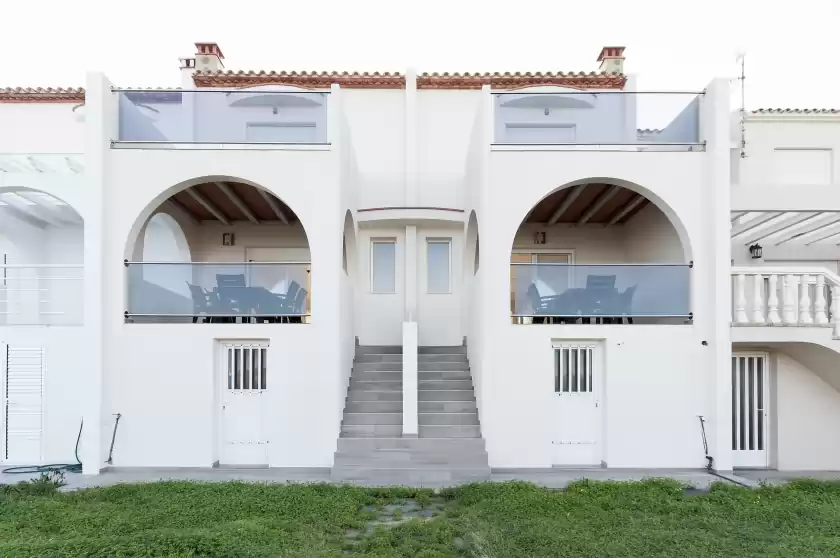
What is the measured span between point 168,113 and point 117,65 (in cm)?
1094

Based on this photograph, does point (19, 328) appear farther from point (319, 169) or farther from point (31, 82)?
point (31, 82)

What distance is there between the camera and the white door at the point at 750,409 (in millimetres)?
10000

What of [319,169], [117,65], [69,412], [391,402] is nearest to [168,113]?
[319,169]

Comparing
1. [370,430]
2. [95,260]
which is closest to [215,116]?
[95,260]

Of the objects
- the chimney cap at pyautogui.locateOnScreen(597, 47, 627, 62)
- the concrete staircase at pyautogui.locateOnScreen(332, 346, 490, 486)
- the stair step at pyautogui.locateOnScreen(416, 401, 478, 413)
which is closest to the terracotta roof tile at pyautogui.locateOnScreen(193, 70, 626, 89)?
the chimney cap at pyautogui.locateOnScreen(597, 47, 627, 62)

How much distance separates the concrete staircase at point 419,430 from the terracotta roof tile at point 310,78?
6.92 metres

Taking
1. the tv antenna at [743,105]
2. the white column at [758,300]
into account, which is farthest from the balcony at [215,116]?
the tv antenna at [743,105]

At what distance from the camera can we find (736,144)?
42.8ft

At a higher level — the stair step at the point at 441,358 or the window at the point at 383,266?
the window at the point at 383,266

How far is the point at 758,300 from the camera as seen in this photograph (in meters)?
9.16

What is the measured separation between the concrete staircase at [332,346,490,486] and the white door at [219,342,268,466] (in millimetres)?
1491

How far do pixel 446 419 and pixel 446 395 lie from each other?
2.05 feet

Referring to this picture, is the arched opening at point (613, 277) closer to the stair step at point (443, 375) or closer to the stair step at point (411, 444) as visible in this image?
the stair step at point (443, 375)

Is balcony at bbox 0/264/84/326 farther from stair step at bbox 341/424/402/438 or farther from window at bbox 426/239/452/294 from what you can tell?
window at bbox 426/239/452/294
